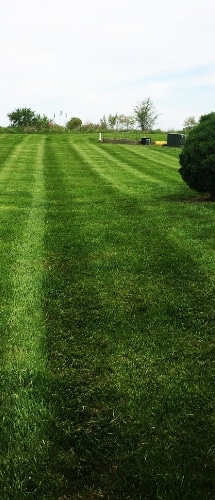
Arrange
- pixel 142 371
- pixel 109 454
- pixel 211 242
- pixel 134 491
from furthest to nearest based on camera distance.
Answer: pixel 211 242, pixel 142 371, pixel 109 454, pixel 134 491

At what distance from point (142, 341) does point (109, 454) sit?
4.98 ft

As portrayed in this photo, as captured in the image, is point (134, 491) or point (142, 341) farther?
point (142, 341)

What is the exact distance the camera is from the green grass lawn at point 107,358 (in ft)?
9.58

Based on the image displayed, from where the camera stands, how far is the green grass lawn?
2920 mm

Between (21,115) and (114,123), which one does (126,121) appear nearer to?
(114,123)

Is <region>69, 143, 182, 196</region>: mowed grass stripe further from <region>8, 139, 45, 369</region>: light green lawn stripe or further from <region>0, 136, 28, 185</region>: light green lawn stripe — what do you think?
<region>8, 139, 45, 369</region>: light green lawn stripe

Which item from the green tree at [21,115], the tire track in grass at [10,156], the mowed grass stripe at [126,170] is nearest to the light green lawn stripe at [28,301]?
the mowed grass stripe at [126,170]

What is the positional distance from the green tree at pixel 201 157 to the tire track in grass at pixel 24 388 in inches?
212

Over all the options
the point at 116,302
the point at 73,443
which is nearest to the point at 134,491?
the point at 73,443

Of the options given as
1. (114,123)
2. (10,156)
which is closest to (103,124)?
(114,123)

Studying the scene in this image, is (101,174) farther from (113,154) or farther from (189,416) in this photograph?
(189,416)

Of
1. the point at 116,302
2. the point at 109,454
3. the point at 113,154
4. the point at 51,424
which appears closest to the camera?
the point at 109,454

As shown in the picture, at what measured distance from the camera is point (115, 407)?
11.6 ft

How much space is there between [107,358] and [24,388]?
0.86 metres
